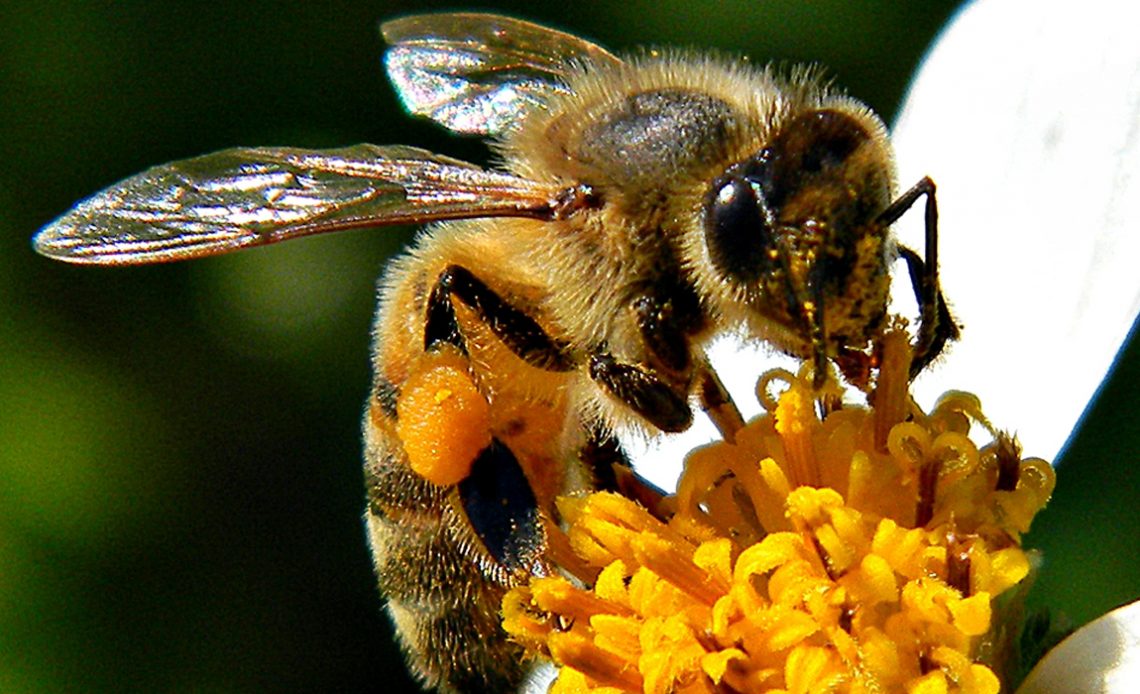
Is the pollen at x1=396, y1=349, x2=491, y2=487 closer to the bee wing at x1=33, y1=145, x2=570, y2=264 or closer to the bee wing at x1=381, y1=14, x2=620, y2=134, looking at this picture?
the bee wing at x1=33, y1=145, x2=570, y2=264

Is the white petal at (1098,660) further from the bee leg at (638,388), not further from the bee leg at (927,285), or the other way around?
the bee leg at (638,388)

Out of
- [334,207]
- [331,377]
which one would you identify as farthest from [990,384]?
[331,377]

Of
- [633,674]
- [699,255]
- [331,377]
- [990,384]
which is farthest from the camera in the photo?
[331,377]

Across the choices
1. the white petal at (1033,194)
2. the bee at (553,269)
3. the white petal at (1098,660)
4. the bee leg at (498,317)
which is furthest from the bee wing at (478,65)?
the white petal at (1098,660)

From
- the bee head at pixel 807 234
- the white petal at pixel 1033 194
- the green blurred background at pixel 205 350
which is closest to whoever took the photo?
the bee head at pixel 807 234

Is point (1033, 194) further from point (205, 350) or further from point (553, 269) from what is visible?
point (205, 350)

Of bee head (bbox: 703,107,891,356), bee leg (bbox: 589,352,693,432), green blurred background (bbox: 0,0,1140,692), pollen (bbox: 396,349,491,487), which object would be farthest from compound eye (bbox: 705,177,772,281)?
green blurred background (bbox: 0,0,1140,692)

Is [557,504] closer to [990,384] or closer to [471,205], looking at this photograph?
[471,205]

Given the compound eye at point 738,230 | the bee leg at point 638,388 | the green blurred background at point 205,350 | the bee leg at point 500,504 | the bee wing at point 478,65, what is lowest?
the green blurred background at point 205,350
